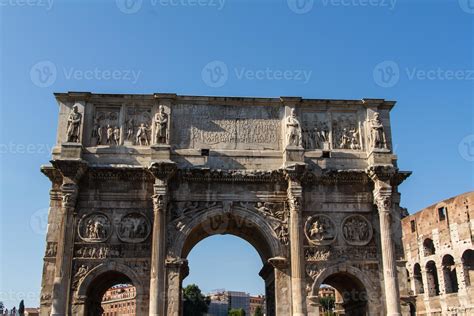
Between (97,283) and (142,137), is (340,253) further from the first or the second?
(97,283)

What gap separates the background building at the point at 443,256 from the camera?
26.8 m

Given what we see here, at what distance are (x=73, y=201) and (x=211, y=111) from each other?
497cm

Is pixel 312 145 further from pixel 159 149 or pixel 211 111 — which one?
pixel 159 149

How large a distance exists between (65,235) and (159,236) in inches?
102

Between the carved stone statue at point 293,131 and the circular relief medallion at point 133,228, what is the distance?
4884 mm

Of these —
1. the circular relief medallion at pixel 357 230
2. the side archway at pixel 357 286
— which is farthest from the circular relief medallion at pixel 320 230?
the side archway at pixel 357 286

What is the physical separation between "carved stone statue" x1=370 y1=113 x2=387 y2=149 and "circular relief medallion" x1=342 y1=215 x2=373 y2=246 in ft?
7.48

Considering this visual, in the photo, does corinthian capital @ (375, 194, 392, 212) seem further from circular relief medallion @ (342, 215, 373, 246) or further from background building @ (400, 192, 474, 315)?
background building @ (400, 192, 474, 315)

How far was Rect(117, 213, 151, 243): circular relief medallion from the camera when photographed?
14547 millimetres

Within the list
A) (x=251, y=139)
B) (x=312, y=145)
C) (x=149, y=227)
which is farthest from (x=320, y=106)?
(x=149, y=227)

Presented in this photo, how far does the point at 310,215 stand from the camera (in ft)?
49.2

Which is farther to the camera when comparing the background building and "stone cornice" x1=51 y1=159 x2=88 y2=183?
the background building

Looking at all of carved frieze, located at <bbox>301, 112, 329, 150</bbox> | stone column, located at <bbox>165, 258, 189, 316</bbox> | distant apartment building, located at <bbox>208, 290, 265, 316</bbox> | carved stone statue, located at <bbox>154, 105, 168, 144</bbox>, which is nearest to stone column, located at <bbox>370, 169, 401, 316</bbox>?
carved frieze, located at <bbox>301, 112, 329, 150</bbox>

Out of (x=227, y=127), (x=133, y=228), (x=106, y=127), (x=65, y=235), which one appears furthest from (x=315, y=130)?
(x=65, y=235)
